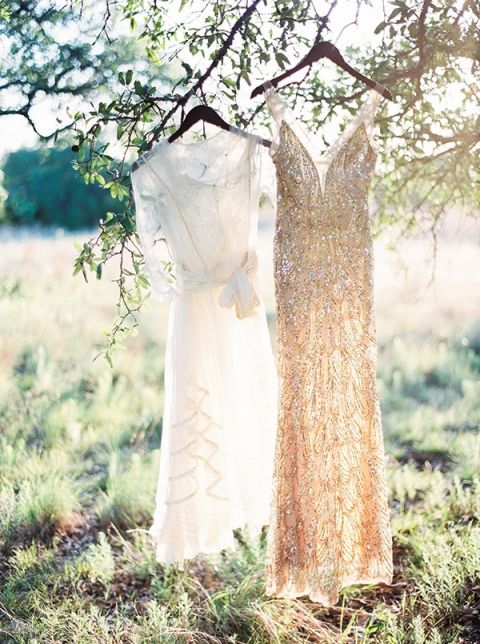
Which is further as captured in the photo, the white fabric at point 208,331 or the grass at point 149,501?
the grass at point 149,501

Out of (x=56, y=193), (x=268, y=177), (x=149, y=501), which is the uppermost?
(x=56, y=193)

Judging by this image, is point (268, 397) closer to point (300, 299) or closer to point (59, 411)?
point (300, 299)

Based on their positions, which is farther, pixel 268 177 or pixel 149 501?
pixel 149 501

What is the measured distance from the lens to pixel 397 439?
5.75 metres

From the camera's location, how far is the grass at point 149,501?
3.03 m

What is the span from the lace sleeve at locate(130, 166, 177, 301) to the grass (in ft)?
3.19

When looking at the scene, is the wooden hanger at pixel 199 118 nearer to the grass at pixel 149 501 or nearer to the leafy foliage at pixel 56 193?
the grass at pixel 149 501

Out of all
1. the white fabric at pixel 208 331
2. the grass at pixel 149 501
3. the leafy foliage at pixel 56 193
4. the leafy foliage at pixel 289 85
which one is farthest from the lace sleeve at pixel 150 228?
the leafy foliage at pixel 56 193

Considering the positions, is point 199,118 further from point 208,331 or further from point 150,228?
point 208,331

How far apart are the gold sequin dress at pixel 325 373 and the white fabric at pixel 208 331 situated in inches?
6.9

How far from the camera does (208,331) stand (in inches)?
107

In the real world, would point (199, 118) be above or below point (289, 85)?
below

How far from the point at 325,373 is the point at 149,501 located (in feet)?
6.70

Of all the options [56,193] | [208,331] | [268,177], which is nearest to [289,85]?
[268,177]
